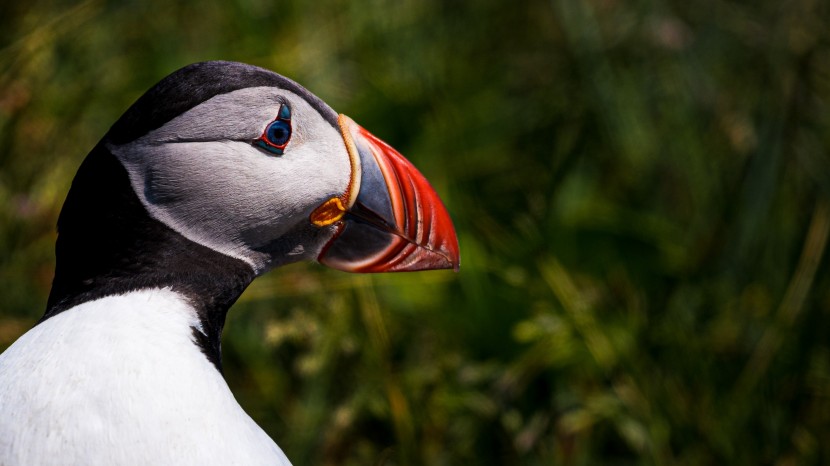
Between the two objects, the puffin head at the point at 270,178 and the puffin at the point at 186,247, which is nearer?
the puffin at the point at 186,247

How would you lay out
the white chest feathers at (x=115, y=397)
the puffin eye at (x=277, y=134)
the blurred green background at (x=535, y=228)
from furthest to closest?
the blurred green background at (x=535, y=228), the puffin eye at (x=277, y=134), the white chest feathers at (x=115, y=397)

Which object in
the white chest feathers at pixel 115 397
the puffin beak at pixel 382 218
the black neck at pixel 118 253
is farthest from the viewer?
the puffin beak at pixel 382 218

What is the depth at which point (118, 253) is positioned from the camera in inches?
68.4

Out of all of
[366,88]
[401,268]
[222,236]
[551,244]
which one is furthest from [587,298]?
[222,236]

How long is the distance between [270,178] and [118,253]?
0.29 m

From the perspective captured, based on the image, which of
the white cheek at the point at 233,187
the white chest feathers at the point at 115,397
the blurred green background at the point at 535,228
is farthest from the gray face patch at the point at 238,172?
the blurred green background at the point at 535,228

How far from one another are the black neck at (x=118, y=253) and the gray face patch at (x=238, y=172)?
0.08ft

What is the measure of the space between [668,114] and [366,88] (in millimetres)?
1322

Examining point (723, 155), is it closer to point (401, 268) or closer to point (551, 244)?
point (551, 244)

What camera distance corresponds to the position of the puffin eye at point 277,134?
1.84 metres

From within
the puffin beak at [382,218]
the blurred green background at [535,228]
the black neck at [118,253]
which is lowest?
the blurred green background at [535,228]

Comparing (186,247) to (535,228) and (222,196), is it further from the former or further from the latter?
(535,228)

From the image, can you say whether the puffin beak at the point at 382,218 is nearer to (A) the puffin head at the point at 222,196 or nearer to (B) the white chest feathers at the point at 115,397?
(A) the puffin head at the point at 222,196

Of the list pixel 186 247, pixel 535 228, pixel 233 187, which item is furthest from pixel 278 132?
pixel 535 228
